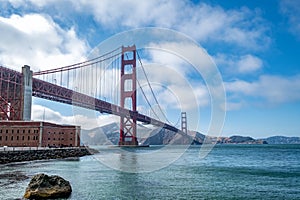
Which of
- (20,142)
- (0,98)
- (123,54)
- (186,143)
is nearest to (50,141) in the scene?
(20,142)

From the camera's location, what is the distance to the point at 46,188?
12.2 m

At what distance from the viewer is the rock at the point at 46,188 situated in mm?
11836

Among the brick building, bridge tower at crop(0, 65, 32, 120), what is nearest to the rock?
the brick building

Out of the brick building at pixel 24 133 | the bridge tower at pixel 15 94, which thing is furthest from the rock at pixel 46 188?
the bridge tower at pixel 15 94

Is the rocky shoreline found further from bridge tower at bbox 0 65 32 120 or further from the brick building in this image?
bridge tower at bbox 0 65 32 120

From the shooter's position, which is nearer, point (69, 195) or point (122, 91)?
point (69, 195)

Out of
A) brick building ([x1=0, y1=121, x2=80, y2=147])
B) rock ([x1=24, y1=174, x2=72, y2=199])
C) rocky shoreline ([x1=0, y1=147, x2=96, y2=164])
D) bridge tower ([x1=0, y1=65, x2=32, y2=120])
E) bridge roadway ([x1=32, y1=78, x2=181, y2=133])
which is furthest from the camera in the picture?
bridge roadway ([x1=32, y1=78, x2=181, y2=133])

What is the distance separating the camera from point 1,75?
4088 cm

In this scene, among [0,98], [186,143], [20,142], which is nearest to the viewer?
[20,142]

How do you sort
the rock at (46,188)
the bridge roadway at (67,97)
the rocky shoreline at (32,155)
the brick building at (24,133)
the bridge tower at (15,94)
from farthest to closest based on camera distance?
the bridge roadway at (67,97), the bridge tower at (15,94), the brick building at (24,133), the rocky shoreline at (32,155), the rock at (46,188)

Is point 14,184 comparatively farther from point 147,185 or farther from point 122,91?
point 122,91

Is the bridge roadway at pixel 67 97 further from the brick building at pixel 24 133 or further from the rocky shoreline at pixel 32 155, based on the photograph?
the rocky shoreline at pixel 32 155

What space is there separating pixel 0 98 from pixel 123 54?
39364 mm

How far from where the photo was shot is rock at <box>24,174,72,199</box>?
11.8 meters
